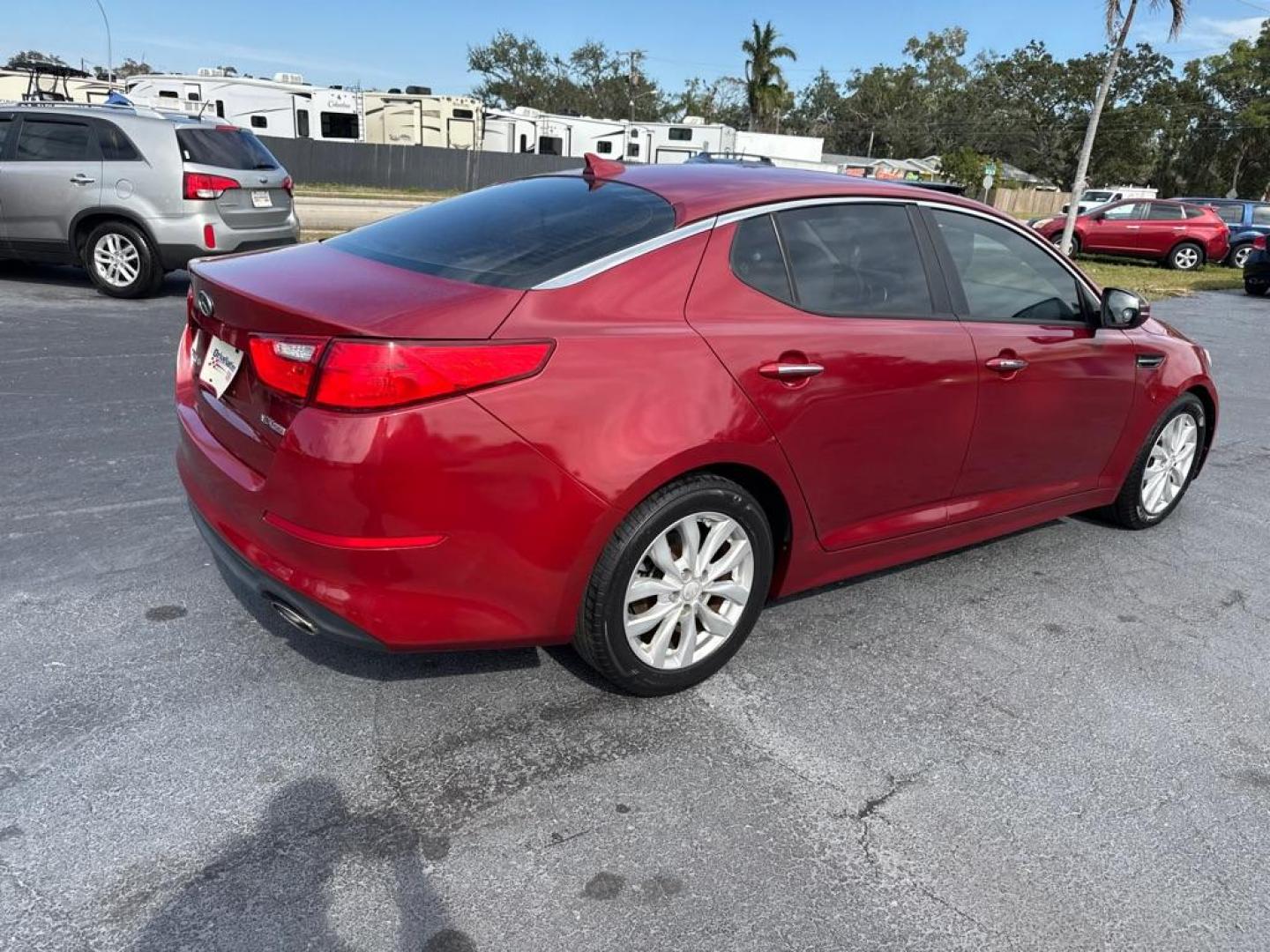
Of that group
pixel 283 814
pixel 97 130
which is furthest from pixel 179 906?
pixel 97 130

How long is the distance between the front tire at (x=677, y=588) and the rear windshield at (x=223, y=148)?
26.0 feet

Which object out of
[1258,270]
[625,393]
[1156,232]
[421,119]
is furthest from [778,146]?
[625,393]

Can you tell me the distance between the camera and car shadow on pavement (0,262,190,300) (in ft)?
31.6

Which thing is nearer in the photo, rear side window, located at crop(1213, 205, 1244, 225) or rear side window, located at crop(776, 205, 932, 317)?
rear side window, located at crop(776, 205, 932, 317)

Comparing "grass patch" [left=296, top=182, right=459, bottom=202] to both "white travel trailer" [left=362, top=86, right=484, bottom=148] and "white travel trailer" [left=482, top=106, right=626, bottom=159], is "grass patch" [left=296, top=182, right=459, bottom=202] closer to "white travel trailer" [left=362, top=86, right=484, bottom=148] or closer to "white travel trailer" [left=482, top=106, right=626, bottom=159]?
"white travel trailer" [left=362, top=86, right=484, bottom=148]

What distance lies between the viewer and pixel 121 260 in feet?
29.6

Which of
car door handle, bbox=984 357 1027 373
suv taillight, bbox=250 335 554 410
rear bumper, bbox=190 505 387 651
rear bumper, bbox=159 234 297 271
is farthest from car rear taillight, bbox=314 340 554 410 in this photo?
rear bumper, bbox=159 234 297 271

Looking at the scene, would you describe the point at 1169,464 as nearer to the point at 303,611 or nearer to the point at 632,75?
the point at 303,611

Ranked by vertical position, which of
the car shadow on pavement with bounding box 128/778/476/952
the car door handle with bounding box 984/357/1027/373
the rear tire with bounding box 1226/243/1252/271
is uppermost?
the car door handle with bounding box 984/357/1027/373

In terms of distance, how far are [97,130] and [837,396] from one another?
8.64 m

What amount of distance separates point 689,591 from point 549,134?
34543mm

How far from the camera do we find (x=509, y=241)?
2.94 metres

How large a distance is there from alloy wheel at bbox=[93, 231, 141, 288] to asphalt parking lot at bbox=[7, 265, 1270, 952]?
5719mm

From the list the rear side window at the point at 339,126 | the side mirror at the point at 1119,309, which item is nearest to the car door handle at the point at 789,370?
the side mirror at the point at 1119,309
